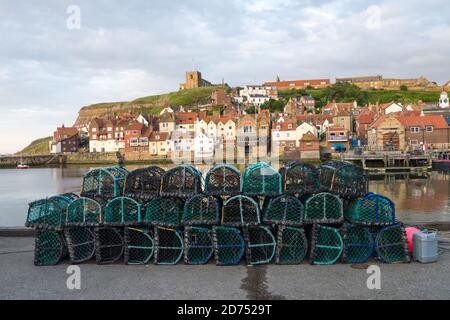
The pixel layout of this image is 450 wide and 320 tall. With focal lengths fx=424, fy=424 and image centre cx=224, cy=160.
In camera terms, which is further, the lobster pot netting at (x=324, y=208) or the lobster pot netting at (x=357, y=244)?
the lobster pot netting at (x=324, y=208)

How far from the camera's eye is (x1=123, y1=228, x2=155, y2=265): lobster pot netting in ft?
23.1

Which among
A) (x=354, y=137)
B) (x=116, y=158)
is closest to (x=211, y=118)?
(x=116, y=158)

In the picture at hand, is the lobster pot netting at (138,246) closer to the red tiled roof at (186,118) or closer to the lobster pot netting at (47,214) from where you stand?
the lobster pot netting at (47,214)

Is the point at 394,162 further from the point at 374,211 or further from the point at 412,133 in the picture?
the point at 374,211

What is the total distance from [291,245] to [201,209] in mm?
1608

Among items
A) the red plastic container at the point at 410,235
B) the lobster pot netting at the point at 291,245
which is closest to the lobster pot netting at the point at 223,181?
the lobster pot netting at the point at 291,245

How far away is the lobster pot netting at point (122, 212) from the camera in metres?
7.11

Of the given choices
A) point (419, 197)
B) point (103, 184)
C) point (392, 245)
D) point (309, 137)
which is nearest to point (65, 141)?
point (309, 137)

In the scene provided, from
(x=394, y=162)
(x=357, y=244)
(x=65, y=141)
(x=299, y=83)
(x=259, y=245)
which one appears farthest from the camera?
(x=299, y=83)

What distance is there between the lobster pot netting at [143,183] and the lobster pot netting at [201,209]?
0.78 metres

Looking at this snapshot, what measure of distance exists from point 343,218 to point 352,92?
101m

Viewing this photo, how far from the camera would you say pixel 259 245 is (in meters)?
6.94

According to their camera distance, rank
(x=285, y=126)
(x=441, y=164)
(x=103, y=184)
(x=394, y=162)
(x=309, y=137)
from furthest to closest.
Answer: (x=285, y=126) < (x=309, y=137) < (x=441, y=164) < (x=394, y=162) < (x=103, y=184)
